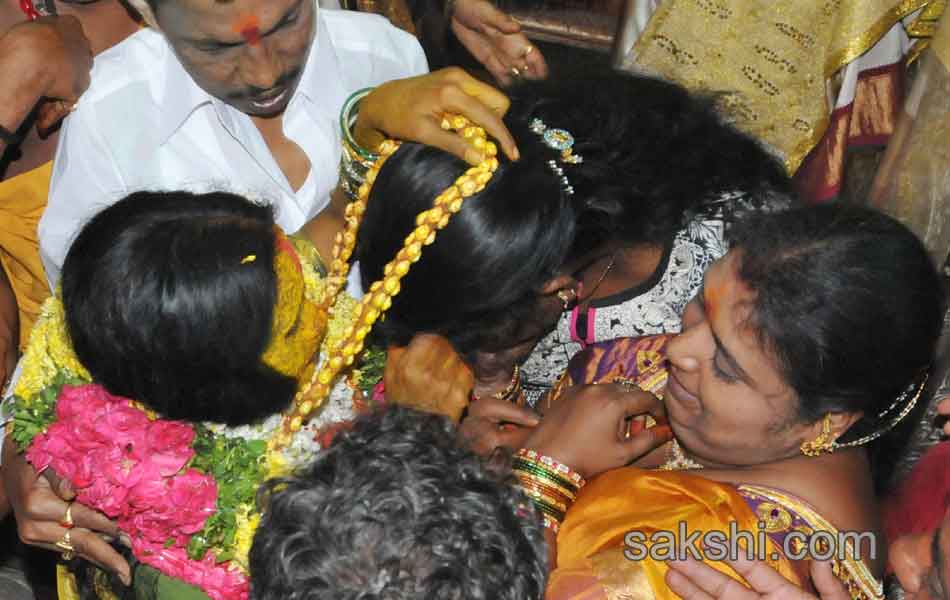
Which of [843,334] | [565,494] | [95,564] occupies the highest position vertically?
[843,334]

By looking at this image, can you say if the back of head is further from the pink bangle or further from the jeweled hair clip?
the jeweled hair clip

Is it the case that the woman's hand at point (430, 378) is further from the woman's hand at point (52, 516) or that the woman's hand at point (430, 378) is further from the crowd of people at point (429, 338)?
the woman's hand at point (52, 516)

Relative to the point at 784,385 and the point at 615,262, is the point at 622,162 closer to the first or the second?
the point at 615,262

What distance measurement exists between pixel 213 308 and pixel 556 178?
705 mm

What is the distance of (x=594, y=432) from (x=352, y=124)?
0.79 meters

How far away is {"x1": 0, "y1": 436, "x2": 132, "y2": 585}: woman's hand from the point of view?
5.64 feet

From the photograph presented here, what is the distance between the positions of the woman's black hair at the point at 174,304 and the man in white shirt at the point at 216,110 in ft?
1.78

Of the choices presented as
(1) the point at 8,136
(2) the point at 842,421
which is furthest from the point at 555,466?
(1) the point at 8,136

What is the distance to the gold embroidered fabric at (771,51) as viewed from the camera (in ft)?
8.87

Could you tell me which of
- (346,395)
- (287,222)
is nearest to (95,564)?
(346,395)

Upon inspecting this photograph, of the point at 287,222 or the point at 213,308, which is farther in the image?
the point at 287,222

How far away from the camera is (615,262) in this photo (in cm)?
207

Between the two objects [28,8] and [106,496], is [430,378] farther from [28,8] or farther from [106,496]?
[28,8]

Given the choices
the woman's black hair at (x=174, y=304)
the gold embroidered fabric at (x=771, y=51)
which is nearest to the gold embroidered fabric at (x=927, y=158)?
the gold embroidered fabric at (x=771, y=51)
